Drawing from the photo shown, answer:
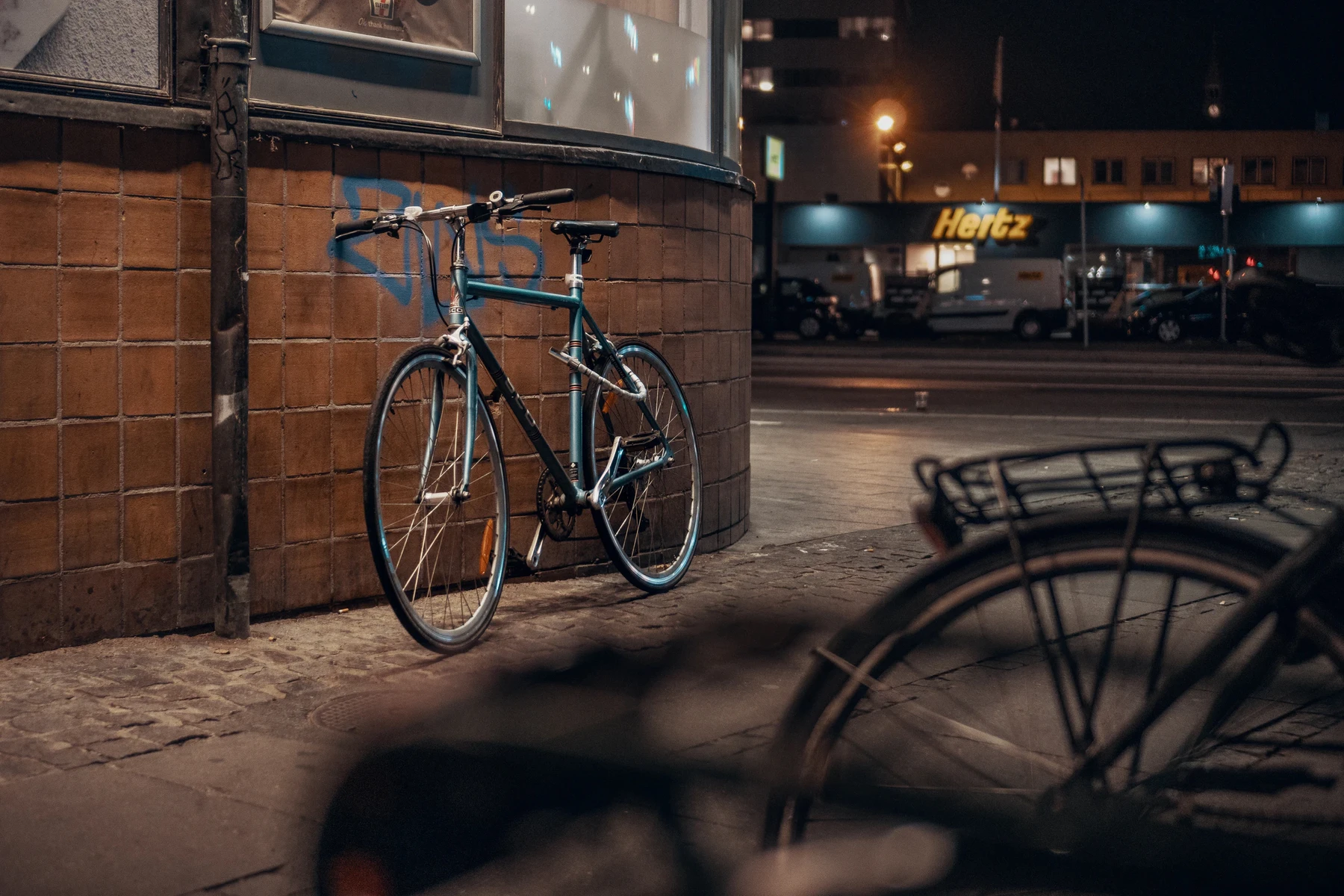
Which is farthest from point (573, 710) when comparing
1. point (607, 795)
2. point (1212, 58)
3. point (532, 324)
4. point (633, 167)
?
point (1212, 58)

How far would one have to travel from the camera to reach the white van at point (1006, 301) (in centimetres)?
3825

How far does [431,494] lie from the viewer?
16.1 ft

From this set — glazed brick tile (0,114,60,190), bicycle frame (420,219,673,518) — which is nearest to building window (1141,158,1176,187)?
bicycle frame (420,219,673,518)

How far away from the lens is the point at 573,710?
4266mm

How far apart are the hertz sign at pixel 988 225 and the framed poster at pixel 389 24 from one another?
174 feet

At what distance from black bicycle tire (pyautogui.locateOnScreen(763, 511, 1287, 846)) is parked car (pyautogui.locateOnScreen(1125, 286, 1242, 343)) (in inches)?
1317

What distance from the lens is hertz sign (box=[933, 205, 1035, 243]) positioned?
5672 centimetres

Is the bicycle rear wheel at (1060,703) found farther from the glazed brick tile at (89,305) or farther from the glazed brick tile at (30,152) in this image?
the glazed brick tile at (30,152)

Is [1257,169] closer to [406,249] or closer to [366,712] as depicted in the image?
[406,249]

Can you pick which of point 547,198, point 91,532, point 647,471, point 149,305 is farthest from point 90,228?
point 647,471

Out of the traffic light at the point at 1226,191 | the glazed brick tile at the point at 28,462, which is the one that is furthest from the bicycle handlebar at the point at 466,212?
the traffic light at the point at 1226,191

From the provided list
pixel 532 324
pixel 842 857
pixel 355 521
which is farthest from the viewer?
pixel 532 324

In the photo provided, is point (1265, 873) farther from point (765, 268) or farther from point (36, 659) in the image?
point (765, 268)

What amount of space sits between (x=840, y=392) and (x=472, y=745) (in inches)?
613
